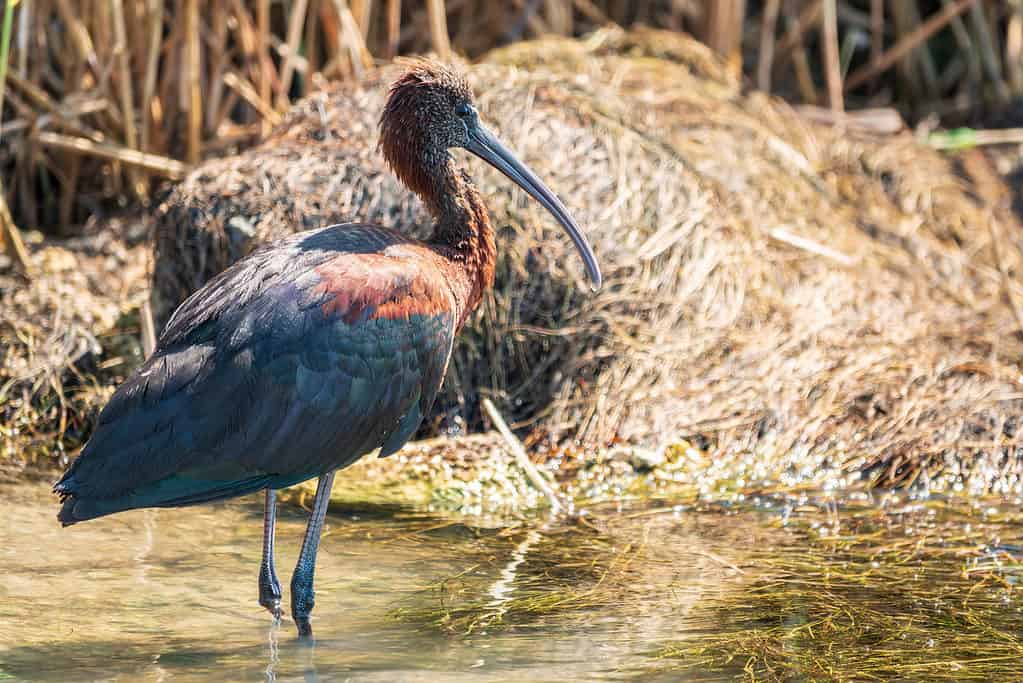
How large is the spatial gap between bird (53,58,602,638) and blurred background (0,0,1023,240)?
8.37 feet

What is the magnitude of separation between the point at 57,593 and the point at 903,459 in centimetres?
372

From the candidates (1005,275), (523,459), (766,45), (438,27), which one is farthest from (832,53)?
(523,459)

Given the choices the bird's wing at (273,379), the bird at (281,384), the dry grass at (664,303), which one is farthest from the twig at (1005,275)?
the bird's wing at (273,379)

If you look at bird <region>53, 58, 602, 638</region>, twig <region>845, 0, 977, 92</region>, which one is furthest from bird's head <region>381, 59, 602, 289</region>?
twig <region>845, 0, 977, 92</region>

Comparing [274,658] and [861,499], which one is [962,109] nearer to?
[861,499]

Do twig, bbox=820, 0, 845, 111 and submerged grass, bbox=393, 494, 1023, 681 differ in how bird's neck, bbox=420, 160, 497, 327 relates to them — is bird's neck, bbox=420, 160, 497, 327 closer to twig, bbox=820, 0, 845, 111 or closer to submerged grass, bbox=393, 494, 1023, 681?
submerged grass, bbox=393, 494, 1023, 681

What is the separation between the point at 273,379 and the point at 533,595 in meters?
1.26

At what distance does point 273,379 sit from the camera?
184 inches

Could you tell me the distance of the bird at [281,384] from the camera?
15.1 ft

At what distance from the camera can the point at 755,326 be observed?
728 centimetres

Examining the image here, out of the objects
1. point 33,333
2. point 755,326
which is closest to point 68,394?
point 33,333

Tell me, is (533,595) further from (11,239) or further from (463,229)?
(11,239)

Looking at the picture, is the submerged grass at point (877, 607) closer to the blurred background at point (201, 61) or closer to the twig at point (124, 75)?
the blurred background at point (201, 61)

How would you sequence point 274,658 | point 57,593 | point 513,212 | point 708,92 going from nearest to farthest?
point 274,658 → point 57,593 → point 513,212 → point 708,92
